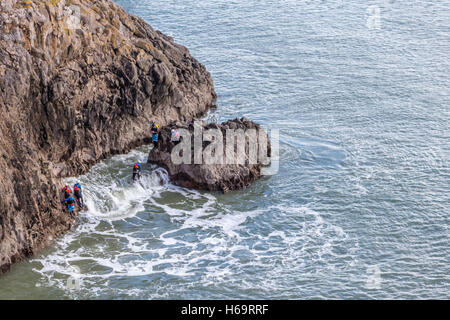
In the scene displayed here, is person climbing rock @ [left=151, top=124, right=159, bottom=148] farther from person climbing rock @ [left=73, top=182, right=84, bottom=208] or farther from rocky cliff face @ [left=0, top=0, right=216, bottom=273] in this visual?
person climbing rock @ [left=73, top=182, right=84, bottom=208]

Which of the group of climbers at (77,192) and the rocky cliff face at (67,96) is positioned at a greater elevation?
the rocky cliff face at (67,96)

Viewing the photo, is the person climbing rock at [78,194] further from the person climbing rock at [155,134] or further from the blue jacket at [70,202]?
the person climbing rock at [155,134]

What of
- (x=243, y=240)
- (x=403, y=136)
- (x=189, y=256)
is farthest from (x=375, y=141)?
(x=189, y=256)

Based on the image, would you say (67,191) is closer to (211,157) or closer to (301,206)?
(211,157)

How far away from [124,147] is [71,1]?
41.8ft

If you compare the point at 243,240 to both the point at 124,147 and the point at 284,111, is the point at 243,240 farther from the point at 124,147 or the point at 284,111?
the point at 284,111

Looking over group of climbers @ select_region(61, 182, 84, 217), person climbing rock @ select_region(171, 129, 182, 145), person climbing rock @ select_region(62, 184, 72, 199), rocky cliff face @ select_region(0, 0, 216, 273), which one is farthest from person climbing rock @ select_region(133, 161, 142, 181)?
person climbing rock @ select_region(62, 184, 72, 199)

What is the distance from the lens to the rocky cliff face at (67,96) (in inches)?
1619

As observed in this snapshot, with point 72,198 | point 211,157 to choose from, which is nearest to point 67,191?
point 72,198

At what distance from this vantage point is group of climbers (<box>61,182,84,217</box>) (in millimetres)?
43656

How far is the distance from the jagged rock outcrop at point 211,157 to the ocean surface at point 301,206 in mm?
907

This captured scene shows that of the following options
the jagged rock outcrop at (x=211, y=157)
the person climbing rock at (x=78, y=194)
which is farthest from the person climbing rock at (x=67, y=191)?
the jagged rock outcrop at (x=211, y=157)

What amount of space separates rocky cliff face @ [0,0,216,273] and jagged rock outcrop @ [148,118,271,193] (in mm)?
4815

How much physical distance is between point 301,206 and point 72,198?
53.5ft
